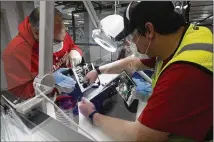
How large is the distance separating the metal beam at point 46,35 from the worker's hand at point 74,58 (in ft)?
2.84

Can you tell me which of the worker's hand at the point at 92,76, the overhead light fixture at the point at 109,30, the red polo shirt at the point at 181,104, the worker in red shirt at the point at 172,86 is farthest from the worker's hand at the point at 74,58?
the red polo shirt at the point at 181,104

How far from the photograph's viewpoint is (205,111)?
0.65 metres

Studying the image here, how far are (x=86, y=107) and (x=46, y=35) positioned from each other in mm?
474

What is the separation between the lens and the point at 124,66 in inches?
60.8

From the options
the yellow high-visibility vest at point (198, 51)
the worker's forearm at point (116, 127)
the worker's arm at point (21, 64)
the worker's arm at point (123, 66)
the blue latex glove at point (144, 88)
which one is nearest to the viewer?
the yellow high-visibility vest at point (198, 51)

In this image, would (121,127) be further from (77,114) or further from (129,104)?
(129,104)

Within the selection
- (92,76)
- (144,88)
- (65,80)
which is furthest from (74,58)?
(144,88)

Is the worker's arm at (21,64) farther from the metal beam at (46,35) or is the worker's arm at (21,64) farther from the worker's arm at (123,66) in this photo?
the worker's arm at (123,66)

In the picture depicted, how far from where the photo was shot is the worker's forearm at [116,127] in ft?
2.31

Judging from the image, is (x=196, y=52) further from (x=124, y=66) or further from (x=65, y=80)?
(x=124, y=66)

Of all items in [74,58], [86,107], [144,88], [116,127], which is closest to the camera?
[116,127]

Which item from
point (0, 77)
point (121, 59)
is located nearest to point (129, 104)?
point (121, 59)

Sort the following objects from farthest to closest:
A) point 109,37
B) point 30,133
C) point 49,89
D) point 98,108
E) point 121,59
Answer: point 121,59 < point 109,37 < point 98,108 < point 49,89 < point 30,133

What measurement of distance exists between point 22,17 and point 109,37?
577 millimetres
